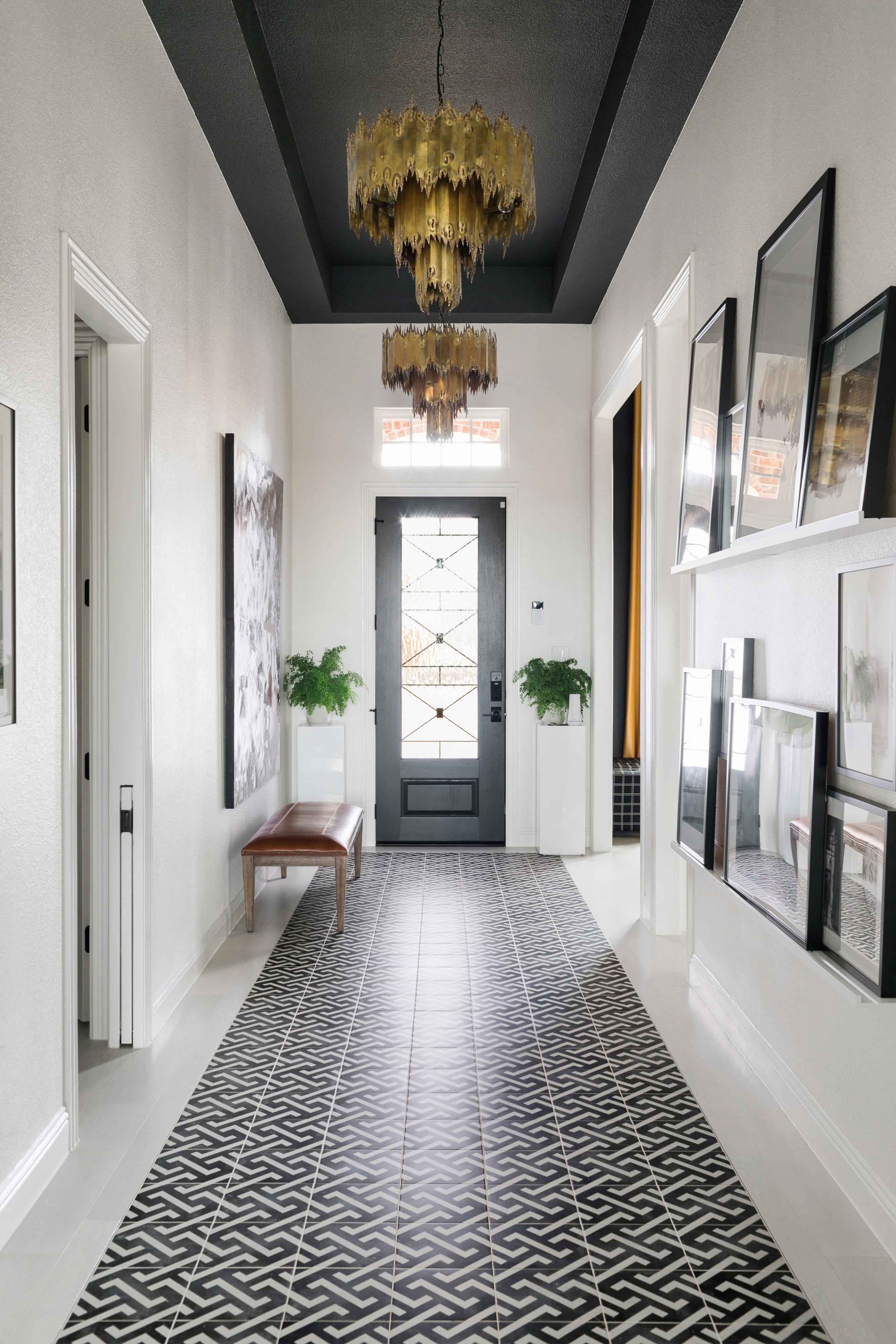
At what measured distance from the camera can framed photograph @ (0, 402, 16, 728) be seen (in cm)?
229

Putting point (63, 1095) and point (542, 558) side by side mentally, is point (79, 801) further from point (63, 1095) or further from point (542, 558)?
point (542, 558)

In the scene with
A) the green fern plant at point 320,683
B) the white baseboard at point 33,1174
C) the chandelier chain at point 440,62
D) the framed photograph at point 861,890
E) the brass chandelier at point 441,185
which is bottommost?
the white baseboard at point 33,1174

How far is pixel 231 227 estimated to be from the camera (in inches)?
186

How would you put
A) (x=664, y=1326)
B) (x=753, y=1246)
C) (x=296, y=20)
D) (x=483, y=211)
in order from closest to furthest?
(x=664, y=1326)
(x=753, y=1246)
(x=483, y=211)
(x=296, y=20)

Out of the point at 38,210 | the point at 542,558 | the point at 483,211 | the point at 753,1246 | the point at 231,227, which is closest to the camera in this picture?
the point at 753,1246

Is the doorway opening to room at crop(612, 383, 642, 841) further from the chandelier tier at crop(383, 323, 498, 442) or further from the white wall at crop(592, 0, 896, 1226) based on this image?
the white wall at crop(592, 0, 896, 1226)

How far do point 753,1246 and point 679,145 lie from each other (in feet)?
13.4

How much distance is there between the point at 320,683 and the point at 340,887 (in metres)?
1.88

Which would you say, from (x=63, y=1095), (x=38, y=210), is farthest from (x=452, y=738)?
(x=38, y=210)

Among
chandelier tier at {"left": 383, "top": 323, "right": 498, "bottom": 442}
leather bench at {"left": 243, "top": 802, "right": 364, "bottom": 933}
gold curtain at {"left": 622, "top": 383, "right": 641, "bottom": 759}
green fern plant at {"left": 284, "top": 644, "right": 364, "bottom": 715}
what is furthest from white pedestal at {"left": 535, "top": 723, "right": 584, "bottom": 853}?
chandelier tier at {"left": 383, "top": 323, "right": 498, "bottom": 442}

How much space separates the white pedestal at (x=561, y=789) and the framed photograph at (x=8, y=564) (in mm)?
4347

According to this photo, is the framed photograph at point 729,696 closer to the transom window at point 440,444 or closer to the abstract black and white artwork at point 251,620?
the abstract black and white artwork at point 251,620

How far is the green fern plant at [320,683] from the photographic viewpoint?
6.29m

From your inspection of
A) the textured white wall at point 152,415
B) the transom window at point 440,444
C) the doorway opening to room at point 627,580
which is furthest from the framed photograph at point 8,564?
the doorway opening to room at point 627,580
